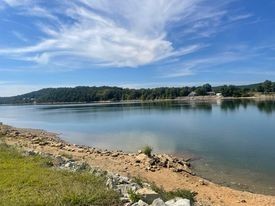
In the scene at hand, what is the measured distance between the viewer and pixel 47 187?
9.88m

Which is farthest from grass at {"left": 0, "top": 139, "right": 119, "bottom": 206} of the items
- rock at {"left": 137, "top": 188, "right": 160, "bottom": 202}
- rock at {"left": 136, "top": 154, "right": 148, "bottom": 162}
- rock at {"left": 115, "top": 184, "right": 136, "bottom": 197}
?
rock at {"left": 136, "top": 154, "right": 148, "bottom": 162}

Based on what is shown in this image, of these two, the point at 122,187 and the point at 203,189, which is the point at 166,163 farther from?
the point at 122,187

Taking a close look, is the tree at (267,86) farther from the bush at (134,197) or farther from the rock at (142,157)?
the bush at (134,197)

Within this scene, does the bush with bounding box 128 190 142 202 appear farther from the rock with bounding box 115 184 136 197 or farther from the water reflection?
the water reflection

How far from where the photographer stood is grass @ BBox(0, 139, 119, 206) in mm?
8594

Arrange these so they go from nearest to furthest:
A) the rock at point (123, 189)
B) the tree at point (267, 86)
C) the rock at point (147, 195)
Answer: the rock at point (147, 195)
the rock at point (123, 189)
the tree at point (267, 86)

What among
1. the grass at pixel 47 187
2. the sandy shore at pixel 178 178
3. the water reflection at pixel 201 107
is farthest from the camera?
the water reflection at pixel 201 107

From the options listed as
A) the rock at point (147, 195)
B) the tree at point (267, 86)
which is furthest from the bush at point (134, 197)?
the tree at point (267, 86)

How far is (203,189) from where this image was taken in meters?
16.3

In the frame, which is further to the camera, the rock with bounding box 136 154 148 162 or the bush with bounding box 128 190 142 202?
the rock with bounding box 136 154 148 162

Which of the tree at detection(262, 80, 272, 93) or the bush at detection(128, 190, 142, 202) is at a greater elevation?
the tree at detection(262, 80, 272, 93)

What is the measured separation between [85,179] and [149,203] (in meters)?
2.69

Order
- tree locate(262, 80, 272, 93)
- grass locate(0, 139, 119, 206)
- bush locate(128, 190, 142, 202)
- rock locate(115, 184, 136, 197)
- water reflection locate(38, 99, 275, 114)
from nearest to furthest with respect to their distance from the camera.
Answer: grass locate(0, 139, 119, 206), bush locate(128, 190, 142, 202), rock locate(115, 184, 136, 197), water reflection locate(38, 99, 275, 114), tree locate(262, 80, 272, 93)

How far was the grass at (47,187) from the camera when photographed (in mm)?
8594
